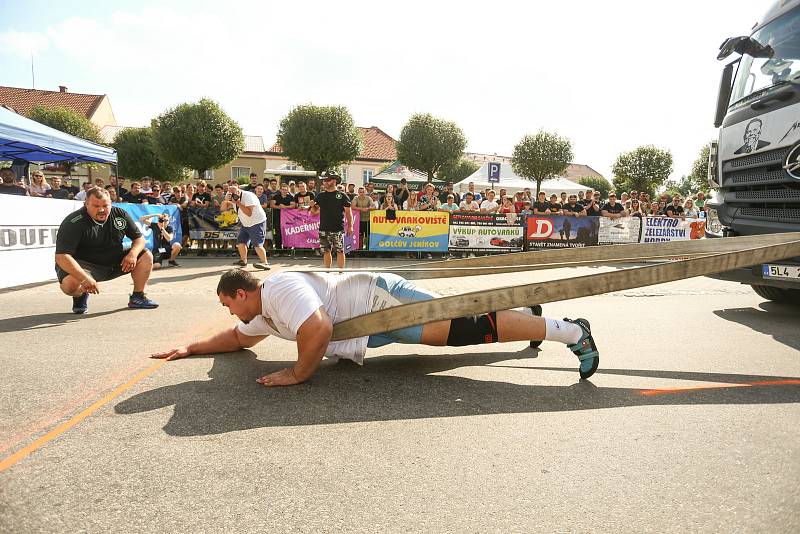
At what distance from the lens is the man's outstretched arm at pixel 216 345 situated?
3.62 meters

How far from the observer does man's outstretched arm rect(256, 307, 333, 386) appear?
2812mm

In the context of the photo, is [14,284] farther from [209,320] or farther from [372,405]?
[372,405]

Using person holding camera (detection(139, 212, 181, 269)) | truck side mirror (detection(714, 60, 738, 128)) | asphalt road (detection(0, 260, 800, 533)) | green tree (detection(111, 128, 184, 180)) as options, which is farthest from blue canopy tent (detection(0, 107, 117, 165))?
green tree (detection(111, 128, 184, 180))

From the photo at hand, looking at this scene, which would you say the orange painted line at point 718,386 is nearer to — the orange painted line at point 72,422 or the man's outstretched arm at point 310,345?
the man's outstretched arm at point 310,345

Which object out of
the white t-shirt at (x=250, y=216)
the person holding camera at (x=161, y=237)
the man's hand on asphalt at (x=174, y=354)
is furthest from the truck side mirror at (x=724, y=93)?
the person holding camera at (x=161, y=237)

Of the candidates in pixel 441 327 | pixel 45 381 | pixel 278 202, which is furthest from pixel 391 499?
pixel 278 202

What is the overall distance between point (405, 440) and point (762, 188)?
4.57 metres

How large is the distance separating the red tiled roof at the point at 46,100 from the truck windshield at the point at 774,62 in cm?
5518

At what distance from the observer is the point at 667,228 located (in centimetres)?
1430

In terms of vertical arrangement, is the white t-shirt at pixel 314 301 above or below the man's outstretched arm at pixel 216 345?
above

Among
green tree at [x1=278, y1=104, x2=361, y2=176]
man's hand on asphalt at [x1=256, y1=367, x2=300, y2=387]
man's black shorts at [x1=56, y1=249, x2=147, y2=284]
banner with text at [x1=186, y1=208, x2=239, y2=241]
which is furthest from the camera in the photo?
green tree at [x1=278, y1=104, x2=361, y2=176]

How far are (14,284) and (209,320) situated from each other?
430 cm

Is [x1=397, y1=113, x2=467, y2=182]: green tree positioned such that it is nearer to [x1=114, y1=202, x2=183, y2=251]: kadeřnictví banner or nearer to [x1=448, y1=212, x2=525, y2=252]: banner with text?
[x1=448, y1=212, x2=525, y2=252]: banner with text

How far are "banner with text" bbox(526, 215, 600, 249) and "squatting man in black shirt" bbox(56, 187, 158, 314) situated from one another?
10.1m
